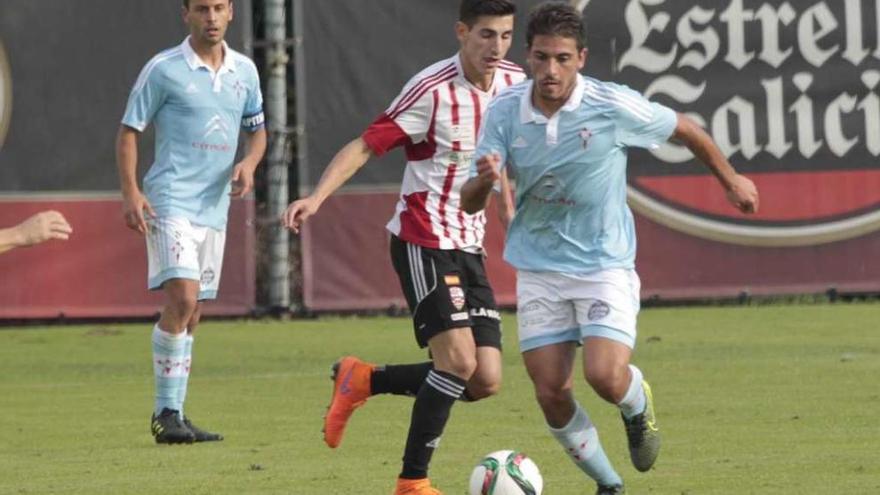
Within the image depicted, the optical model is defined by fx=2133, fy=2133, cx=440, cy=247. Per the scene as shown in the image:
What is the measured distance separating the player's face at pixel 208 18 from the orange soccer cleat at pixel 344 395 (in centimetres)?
188

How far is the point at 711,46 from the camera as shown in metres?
17.1

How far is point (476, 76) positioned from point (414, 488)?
6.30 ft

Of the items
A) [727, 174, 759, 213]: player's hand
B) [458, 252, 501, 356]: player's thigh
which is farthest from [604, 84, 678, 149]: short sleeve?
[458, 252, 501, 356]: player's thigh

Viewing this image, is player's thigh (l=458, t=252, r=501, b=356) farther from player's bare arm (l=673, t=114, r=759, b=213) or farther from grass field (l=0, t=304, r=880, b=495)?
player's bare arm (l=673, t=114, r=759, b=213)

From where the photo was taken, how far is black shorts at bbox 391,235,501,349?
8969mm

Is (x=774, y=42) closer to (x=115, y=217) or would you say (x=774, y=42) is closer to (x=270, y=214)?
(x=270, y=214)

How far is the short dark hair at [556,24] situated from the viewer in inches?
320

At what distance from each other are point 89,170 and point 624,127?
8884mm

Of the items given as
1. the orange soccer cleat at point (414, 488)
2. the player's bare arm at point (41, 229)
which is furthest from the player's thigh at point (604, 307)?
the player's bare arm at point (41, 229)

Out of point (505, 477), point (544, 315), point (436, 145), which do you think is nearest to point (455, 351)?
point (544, 315)

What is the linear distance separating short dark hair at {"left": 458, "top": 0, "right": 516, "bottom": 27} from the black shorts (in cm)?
100

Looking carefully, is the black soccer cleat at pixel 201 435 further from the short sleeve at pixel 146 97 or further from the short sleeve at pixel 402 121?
the short sleeve at pixel 402 121

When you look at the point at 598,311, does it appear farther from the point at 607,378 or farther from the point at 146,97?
the point at 146,97

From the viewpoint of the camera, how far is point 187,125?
10891mm
